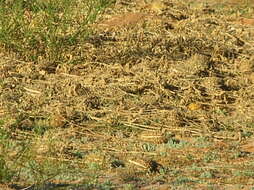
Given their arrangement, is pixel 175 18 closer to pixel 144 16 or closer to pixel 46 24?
pixel 144 16

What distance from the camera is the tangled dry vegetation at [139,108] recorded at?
17.9 ft

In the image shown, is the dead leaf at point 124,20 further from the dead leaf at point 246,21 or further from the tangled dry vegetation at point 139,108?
the dead leaf at point 246,21

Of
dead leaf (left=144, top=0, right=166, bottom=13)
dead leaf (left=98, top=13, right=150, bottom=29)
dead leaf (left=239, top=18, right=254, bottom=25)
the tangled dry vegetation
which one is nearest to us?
the tangled dry vegetation

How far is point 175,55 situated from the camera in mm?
8727

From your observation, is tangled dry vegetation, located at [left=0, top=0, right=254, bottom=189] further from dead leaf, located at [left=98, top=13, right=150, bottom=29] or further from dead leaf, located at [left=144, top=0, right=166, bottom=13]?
dead leaf, located at [left=144, top=0, right=166, bottom=13]

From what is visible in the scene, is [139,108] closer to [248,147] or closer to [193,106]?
[193,106]

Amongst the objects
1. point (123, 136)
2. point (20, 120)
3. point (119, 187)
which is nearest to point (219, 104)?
point (123, 136)

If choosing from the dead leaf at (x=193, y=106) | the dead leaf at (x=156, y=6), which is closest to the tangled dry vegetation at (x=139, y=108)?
the dead leaf at (x=193, y=106)

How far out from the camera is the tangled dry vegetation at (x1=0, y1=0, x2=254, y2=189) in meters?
5.46

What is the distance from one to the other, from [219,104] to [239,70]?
1130 millimetres

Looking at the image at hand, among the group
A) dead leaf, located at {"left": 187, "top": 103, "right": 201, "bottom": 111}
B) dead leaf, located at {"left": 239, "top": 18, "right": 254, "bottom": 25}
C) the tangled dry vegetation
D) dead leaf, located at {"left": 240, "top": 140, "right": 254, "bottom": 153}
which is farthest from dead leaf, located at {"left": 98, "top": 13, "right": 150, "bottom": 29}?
dead leaf, located at {"left": 240, "top": 140, "right": 254, "bottom": 153}

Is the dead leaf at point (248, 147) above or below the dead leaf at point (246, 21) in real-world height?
below

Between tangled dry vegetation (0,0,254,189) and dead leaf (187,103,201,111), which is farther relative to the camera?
dead leaf (187,103,201,111)

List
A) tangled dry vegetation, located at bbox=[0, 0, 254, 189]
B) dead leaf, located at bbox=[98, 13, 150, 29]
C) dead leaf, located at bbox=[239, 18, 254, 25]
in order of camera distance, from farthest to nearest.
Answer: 1. dead leaf, located at bbox=[239, 18, 254, 25]
2. dead leaf, located at bbox=[98, 13, 150, 29]
3. tangled dry vegetation, located at bbox=[0, 0, 254, 189]
